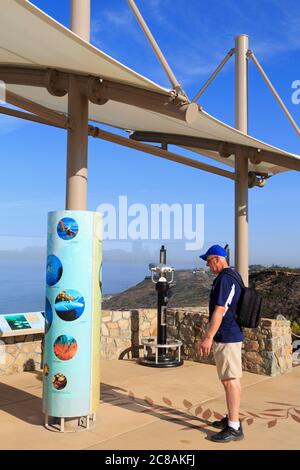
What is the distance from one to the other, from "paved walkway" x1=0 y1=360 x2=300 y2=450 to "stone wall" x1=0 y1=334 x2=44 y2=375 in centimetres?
18

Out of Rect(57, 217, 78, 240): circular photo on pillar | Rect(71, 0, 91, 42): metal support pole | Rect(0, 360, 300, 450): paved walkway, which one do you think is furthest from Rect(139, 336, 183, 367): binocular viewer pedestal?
Rect(71, 0, 91, 42): metal support pole

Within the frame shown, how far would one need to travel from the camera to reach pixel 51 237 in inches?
178

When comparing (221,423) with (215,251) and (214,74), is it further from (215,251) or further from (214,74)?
(214,74)

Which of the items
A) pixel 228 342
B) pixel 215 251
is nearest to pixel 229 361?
pixel 228 342

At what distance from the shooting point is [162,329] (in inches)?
311

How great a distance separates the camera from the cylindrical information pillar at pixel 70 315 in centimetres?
445

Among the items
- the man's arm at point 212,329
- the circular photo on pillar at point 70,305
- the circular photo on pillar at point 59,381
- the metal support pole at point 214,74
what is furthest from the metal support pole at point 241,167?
the circular photo on pillar at point 59,381

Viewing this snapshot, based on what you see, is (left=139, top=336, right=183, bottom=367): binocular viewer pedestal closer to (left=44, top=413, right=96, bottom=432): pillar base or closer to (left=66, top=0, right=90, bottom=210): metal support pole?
(left=44, top=413, right=96, bottom=432): pillar base

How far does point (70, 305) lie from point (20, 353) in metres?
2.95

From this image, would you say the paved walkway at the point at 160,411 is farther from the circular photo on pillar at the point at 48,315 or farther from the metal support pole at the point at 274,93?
the metal support pole at the point at 274,93

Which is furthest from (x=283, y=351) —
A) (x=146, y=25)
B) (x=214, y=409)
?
(x=146, y=25)

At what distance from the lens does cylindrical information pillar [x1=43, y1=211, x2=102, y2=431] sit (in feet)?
14.6
